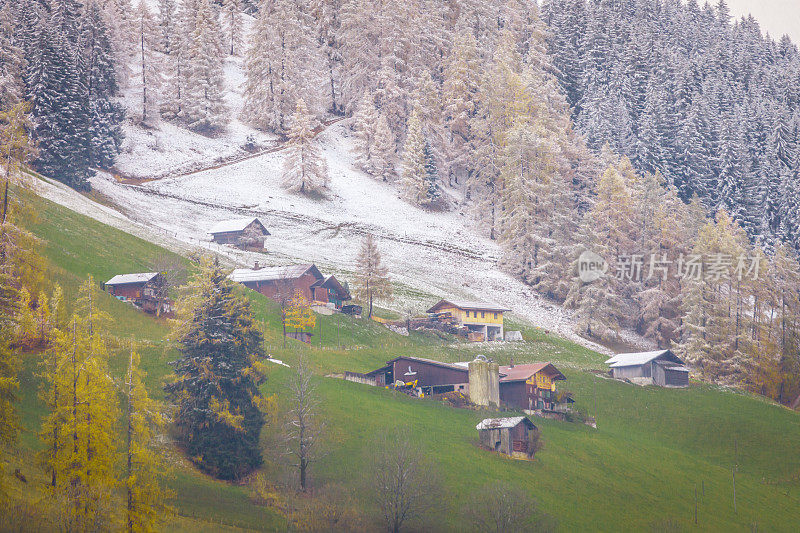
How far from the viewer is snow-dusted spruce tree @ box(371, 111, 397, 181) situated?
398 ft

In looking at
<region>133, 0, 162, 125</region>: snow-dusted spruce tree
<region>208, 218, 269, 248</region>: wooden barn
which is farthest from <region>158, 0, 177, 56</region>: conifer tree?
<region>208, 218, 269, 248</region>: wooden barn

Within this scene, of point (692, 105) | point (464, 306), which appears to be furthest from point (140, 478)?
point (692, 105)

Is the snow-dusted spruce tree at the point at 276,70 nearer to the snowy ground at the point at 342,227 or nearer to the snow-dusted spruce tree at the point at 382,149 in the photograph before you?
the snowy ground at the point at 342,227

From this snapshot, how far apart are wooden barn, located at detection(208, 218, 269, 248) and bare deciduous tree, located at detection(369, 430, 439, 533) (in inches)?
2028

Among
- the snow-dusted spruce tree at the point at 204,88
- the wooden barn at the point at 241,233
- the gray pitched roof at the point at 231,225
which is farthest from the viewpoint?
the snow-dusted spruce tree at the point at 204,88

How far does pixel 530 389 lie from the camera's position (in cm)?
6184

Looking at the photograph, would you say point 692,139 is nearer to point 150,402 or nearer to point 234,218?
point 234,218

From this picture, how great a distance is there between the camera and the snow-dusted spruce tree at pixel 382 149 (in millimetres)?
121375

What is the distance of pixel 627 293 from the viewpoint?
98.6 meters

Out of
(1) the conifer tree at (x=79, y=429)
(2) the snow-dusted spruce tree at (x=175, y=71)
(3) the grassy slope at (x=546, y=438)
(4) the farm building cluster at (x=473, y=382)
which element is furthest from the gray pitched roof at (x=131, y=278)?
(2) the snow-dusted spruce tree at (x=175, y=71)

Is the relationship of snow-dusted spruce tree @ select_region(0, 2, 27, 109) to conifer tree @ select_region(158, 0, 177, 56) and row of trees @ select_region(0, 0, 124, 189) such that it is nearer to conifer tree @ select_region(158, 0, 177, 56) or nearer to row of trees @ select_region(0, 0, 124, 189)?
row of trees @ select_region(0, 0, 124, 189)

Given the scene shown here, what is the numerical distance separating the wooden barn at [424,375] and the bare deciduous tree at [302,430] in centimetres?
1152

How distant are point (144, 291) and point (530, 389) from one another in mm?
30586

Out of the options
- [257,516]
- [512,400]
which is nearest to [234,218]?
[512,400]
